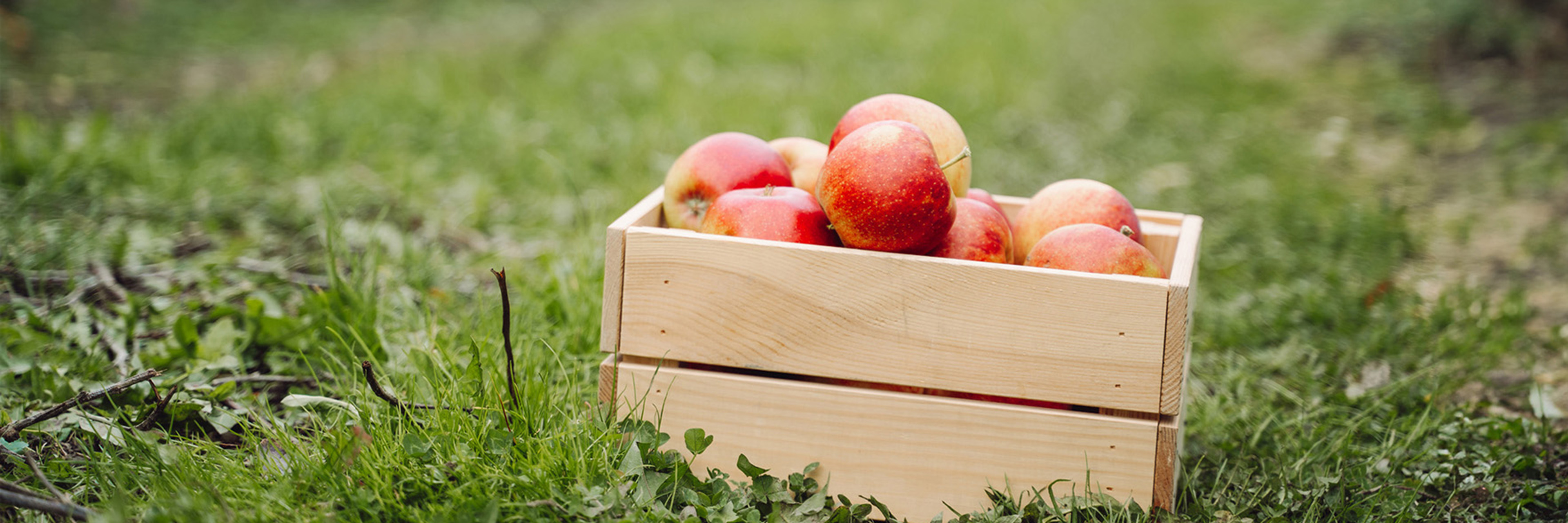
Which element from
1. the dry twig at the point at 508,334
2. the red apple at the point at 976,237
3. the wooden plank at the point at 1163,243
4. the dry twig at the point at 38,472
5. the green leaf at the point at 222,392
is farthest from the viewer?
the wooden plank at the point at 1163,243

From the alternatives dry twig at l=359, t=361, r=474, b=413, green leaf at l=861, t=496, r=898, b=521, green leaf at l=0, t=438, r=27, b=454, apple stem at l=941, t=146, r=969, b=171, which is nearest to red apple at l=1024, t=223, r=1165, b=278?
apple stem at l=941, t=146, r=969, b=171

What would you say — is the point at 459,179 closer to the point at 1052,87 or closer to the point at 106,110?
the point at 106,110

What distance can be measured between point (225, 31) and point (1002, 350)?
767cm

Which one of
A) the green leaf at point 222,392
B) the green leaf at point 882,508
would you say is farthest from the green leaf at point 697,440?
the green leaf at point 222,392

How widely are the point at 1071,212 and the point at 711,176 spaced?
2.50ft

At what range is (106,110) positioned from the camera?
492 centimetres

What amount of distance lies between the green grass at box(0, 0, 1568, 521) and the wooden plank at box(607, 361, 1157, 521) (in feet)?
0.24

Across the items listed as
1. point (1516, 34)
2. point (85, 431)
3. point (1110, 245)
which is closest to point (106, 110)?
point (85, 431)

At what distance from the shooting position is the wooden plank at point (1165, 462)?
5.99 ft

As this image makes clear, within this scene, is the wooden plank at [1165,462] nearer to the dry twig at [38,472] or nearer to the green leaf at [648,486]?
the green leaf at [648,486]

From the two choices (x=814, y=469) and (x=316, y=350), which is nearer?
(x=814, y=469)

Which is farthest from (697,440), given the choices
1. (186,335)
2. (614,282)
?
(186,335)

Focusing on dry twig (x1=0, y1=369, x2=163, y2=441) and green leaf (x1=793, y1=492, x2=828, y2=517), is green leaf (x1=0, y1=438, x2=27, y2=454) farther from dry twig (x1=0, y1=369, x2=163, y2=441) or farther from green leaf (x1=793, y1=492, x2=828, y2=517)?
green leaf (x1=793, y1=492, x2=828, y2=517)

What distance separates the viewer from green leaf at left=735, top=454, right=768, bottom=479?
6.21 feet
